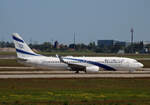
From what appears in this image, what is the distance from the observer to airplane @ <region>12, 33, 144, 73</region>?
66750 millimetres

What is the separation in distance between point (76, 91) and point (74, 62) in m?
26.8

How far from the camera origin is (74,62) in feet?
220

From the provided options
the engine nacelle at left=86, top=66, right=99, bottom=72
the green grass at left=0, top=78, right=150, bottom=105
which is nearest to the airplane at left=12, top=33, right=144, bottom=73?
the engine nacelle at left=86, top=66, right=99, bottom=72

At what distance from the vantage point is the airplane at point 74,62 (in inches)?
2628

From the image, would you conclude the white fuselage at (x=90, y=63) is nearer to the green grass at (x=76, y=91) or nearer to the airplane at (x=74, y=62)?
the airplane at (x=74, y=62)

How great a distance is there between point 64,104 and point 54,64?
37.2m

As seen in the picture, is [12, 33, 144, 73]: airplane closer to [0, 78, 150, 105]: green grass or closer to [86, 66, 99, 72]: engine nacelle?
[86, 66, 99, 72]: engine nacelle

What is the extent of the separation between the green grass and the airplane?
49.9 ft

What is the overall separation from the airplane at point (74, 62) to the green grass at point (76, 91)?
1521cm

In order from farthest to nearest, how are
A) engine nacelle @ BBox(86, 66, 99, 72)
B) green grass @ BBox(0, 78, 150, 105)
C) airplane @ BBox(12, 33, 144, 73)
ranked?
airplane @ BBox(12, 33, 144, 73), engine nacelle @ BBox(86, 66, 99, 72), green grass @ BBox(0, 78, 150, 105)

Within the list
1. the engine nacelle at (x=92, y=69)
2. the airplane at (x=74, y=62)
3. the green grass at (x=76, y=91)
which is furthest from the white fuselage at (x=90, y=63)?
the green grass at (x=76, y=91)

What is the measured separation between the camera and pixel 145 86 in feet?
149

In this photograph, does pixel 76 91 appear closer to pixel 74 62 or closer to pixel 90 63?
pixel 90 63

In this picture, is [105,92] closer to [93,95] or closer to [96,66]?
[93,95]
